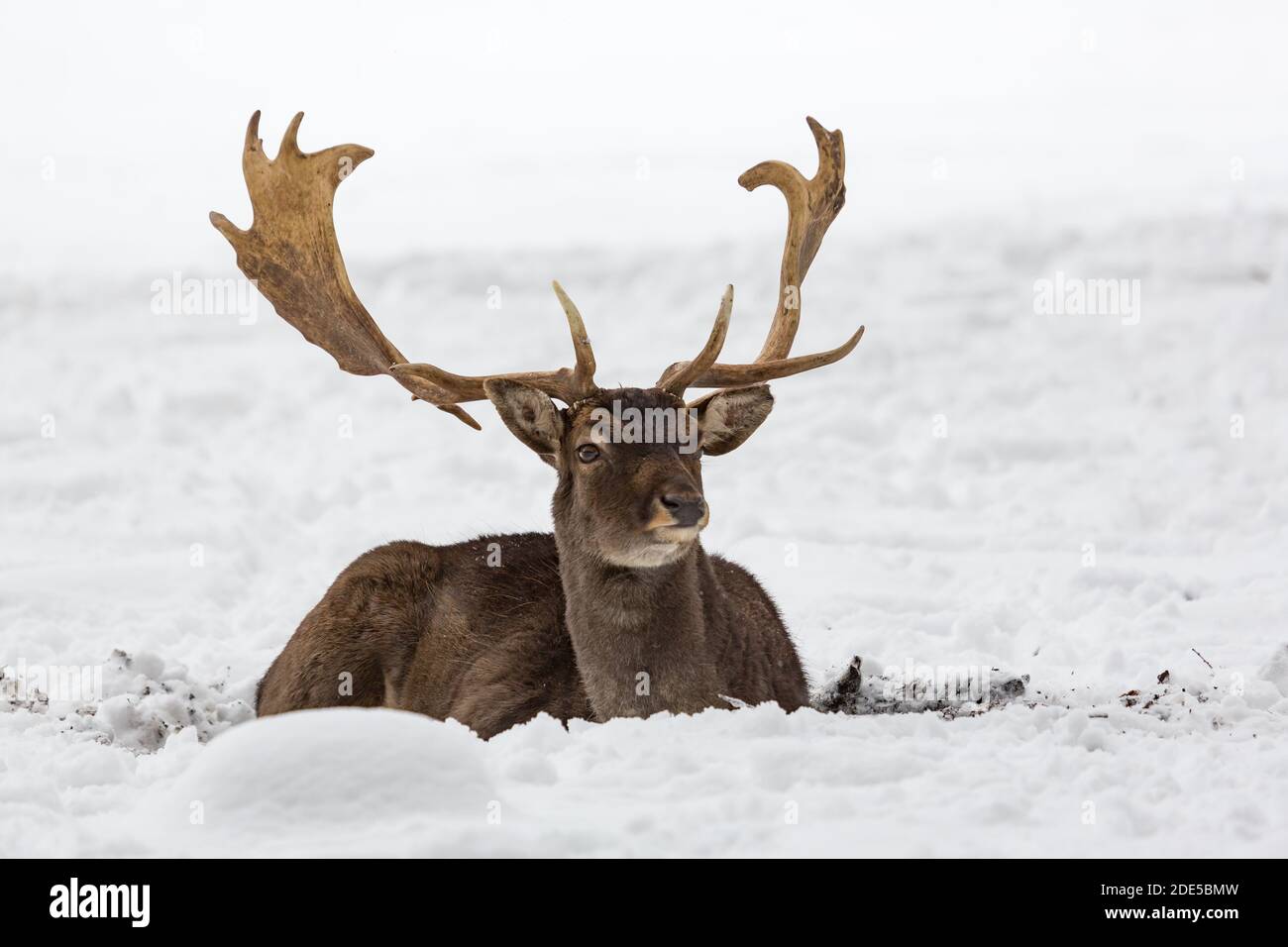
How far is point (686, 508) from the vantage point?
5801 millimetres

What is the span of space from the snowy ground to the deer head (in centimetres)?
87

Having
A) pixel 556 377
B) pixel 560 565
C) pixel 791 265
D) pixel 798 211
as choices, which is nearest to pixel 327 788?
pixel 560 565

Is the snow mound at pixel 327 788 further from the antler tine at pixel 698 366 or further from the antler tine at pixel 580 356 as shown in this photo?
the antler tine at pixel 698 366

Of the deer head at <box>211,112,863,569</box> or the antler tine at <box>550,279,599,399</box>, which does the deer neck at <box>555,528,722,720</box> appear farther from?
the antler tine at <box>550,279,599,399</box>

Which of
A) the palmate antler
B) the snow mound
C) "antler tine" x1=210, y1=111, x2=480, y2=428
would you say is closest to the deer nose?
the snow mound

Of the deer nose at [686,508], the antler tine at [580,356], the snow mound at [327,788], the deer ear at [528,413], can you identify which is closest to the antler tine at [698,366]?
the antler tine at [580,356]

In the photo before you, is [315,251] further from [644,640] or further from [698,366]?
[644,640]

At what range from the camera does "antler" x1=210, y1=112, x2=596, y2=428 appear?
7.74 m

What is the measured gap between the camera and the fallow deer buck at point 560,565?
6.29 m

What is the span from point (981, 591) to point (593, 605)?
4363 millimetres

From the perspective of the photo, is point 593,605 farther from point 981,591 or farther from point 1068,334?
point 1068,334

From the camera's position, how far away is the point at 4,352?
56.5 ft

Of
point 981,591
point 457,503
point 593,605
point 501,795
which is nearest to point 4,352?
point 457,503

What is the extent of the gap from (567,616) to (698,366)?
1.22 m
